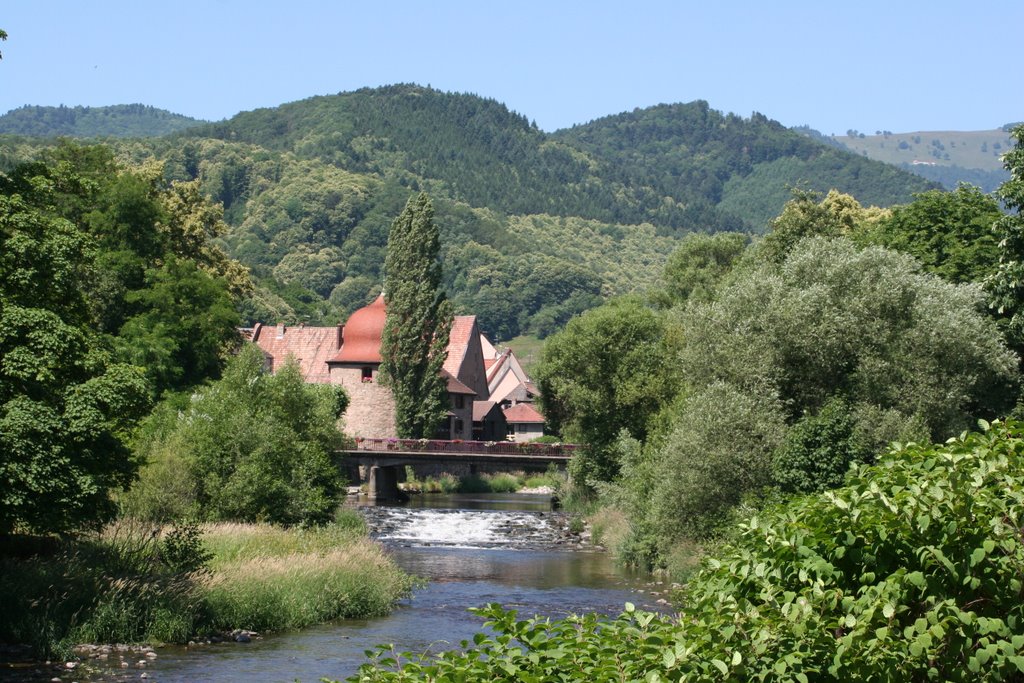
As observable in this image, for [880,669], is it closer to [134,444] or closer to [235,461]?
[134,444]

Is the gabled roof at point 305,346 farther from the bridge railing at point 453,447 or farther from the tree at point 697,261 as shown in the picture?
the tree at point 697,261

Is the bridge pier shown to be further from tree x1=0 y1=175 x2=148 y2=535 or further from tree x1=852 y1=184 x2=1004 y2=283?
tree x1=0 y1=175 x2=148 y2=535

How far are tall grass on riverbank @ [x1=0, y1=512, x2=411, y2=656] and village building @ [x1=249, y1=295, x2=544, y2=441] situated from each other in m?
41.8

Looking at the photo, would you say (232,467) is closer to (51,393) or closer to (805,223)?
(51,393)

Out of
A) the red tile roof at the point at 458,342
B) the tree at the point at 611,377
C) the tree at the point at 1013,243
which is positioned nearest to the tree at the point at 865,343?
the tree at the point at 1013,243

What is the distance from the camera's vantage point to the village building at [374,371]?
278ft

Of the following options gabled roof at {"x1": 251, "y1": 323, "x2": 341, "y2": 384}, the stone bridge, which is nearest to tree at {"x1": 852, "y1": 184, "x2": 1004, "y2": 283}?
the stone bridge

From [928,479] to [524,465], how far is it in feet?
217

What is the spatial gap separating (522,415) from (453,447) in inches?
1691

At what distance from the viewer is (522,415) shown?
122375mm

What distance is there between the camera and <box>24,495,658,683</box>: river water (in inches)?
974

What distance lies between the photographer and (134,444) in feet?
111

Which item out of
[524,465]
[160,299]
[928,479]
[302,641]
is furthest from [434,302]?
[928,479]

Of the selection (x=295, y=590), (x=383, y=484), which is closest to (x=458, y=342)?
(x=383, y=484)
